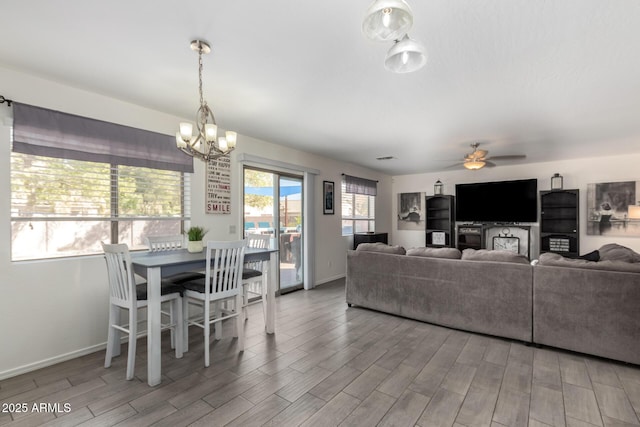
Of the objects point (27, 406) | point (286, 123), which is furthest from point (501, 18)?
point (27, 406)

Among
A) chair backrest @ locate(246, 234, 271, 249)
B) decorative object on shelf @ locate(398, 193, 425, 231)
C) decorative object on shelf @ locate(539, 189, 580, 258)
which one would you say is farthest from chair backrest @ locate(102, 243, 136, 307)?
decorative object on shelf @ locate(539, 189, 580, 258)

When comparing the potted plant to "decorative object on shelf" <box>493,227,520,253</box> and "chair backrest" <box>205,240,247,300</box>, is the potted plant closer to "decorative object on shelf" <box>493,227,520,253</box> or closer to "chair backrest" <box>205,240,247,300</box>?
"chair backrest" <box>205,240,247,300</box>

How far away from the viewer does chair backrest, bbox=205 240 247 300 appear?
255 centimetres

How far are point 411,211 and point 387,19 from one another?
270 inches

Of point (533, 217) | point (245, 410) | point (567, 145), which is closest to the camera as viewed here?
point (245, 410)

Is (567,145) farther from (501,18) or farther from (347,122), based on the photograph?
(501,18)

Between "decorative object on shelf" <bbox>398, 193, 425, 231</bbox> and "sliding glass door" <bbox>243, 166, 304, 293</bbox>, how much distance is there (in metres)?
3.68

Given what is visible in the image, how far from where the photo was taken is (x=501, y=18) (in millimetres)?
1766

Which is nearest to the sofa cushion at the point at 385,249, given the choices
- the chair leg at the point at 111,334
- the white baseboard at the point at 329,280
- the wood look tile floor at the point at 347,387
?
the wood look tile floor at the point at 347,387

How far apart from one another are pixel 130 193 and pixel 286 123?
188 centimetres

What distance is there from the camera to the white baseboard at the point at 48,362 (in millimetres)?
2373

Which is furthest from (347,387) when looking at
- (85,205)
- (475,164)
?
(475,164)

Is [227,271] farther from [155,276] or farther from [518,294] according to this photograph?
[518,294]

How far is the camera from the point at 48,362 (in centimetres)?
256
